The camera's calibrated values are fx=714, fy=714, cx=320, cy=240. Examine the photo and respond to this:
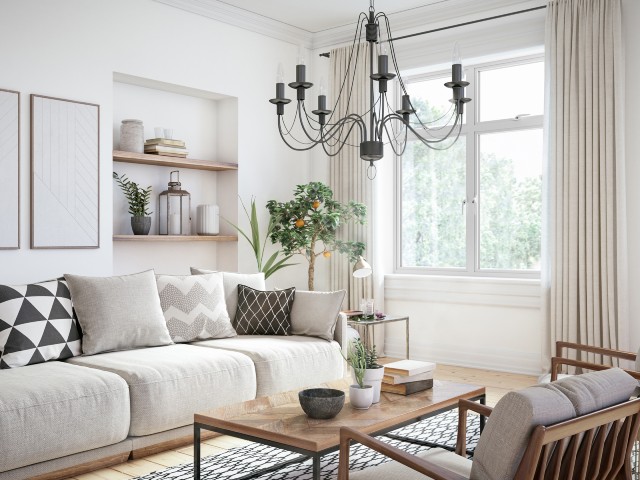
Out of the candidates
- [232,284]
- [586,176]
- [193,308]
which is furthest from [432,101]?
[193,308]

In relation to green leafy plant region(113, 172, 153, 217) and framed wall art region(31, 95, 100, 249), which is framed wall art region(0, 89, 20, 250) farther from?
green leafy plant region(113, 172, 153, 217)

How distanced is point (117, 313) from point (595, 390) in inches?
103

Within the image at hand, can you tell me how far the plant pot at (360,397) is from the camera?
9.50ft

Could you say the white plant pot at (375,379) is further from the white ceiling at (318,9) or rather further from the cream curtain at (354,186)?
the white ceiling at (318,9)

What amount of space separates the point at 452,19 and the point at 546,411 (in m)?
4.43

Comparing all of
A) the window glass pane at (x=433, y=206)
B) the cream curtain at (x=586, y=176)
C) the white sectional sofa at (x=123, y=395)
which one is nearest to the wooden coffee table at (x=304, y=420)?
the white sectional sofa at (x=123, y=395)

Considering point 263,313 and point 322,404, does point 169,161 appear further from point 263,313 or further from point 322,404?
point 322,404

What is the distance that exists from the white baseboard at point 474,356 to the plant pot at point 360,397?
2763 mm

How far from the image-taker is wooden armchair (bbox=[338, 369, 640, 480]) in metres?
1.79

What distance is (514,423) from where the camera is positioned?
1.80 metres

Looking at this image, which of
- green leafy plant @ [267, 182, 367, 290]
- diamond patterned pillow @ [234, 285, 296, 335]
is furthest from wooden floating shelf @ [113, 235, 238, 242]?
diamond patterned pillow @ [234, 285, 296, 335]

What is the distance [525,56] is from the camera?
5.52 m

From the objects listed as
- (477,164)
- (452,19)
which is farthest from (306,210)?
(452,19)

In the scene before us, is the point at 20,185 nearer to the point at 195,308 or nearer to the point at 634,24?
the point at 195,308
